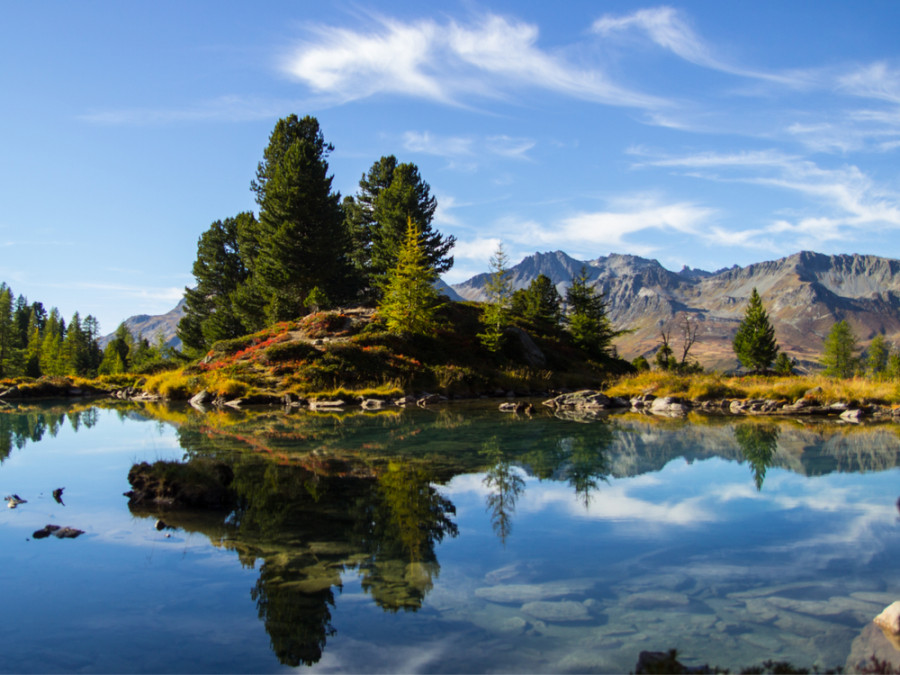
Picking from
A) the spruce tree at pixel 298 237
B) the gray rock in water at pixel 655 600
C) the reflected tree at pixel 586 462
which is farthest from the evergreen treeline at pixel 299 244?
the gray rock in water at pixel 655 600

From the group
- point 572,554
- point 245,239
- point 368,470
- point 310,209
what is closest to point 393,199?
point 310,209

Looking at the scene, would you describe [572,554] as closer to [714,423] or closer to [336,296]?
[714,423]

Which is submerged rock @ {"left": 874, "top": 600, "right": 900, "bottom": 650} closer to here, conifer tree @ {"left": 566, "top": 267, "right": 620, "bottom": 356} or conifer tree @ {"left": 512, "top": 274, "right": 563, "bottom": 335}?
conifer tree @ {"left": 566, "top": 267, "right": 620, "bottom": 356}

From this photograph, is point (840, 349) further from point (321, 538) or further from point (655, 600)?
point (321, 538)

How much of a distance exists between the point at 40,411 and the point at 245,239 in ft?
99.1

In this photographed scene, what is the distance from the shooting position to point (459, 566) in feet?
20.0

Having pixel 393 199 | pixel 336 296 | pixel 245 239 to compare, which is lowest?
pixel 336 296

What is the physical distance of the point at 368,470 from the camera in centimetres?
1141

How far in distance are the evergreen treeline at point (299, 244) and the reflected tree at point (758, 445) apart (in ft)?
91.6

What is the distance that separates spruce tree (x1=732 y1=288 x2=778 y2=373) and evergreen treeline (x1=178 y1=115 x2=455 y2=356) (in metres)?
48.7

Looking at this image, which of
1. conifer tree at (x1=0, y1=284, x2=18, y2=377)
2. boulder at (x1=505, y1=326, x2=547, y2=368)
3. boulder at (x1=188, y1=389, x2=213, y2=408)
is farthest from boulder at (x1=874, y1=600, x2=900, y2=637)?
conifer tree at (x1=0, y1=284, x2=18, y2=377)

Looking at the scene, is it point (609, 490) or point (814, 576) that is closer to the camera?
point (814, 576)

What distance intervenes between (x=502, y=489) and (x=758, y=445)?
28.8 ft

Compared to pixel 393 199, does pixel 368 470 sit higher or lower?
lower
